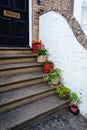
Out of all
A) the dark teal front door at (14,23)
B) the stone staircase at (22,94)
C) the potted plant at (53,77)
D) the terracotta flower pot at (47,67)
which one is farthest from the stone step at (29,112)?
the dark teal front door at (14,23)

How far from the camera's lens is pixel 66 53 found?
2492 millimetres

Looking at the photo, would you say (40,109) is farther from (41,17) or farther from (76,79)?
(41,17)

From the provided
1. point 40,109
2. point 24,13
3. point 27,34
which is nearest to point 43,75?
point 40,109

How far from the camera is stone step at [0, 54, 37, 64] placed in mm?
2573

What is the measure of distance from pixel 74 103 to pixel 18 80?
116 cm

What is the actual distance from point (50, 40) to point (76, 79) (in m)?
1.13

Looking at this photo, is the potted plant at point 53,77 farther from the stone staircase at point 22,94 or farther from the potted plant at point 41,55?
the potted plant at point 41,55

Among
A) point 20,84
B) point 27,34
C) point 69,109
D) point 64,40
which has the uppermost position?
point 27,34

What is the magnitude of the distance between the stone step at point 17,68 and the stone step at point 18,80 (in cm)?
10

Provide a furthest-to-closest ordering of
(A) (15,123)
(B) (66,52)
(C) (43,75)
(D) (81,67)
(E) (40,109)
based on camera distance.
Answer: (C) (43,75), (B) (66,52), (D) (81,67), (E) (40,109), (A) (15,123)

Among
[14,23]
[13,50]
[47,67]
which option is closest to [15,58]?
[13,50]

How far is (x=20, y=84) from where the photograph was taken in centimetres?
233

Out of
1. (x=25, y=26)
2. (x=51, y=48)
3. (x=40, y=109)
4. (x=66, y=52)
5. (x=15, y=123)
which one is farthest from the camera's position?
(x=25, y=26)

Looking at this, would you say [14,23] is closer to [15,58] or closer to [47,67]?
[15,58]
